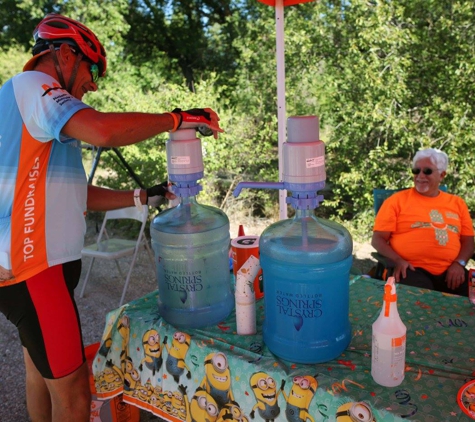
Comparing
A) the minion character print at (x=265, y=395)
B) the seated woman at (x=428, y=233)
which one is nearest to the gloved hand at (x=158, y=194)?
the minion character print at (x=265, y=395)

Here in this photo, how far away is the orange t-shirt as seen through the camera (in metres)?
3.07

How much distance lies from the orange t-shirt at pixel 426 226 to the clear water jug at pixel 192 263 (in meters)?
1.74

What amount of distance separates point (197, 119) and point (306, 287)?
0.66 m

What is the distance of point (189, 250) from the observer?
1.68 metres

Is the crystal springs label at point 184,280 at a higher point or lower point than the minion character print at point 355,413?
higher

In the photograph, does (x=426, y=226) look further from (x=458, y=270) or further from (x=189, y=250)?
(x=189, y=250)

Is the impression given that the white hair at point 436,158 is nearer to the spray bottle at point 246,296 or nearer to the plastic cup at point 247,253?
the plastic cup at point 247,253

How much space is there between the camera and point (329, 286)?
55.5 inches

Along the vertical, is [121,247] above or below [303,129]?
below

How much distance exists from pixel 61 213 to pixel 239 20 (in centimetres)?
789

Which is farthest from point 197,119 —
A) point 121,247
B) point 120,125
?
point 121,247

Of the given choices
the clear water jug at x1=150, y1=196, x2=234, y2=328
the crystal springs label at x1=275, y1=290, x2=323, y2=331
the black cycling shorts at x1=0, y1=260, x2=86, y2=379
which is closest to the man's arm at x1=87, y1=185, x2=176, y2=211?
the clear water jug at x1=150, y1=196, x2=234, y2=328

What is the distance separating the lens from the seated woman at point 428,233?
9.84 feet

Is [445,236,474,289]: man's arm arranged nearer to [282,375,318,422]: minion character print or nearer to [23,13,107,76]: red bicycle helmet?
[282,375,318,422]: minion character print
